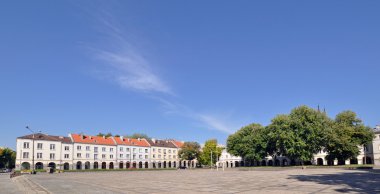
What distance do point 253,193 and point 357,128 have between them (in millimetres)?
77027

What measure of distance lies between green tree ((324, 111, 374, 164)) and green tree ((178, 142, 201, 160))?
185 feet

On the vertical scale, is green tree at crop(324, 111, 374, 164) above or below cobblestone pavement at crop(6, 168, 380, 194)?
above

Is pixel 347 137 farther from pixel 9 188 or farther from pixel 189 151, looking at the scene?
pixel 9 188

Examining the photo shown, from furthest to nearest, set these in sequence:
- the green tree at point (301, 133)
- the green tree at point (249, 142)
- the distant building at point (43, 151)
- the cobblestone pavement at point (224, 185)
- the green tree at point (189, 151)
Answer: the green tree at point (189, 151) < the green tree at point (249, 142) < the distant building at point (43, 151) < the green tree at point (301, 133) < the cobblestone pavement at point (224, 185)

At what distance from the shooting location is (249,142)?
333ft

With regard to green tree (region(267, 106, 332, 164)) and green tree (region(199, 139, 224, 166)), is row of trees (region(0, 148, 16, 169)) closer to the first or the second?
green tree (region(199, 139, 224, 166))

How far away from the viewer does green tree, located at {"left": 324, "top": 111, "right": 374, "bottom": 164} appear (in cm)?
8238

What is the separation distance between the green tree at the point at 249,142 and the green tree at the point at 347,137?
18334mm

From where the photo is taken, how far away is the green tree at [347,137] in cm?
8238

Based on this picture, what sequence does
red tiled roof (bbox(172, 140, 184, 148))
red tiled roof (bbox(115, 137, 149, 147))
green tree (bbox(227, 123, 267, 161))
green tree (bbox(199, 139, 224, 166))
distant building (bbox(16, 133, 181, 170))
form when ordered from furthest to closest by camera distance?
1. red tiled roof (bbox(172, 140, 184, 148))
2. green tree (bbox(199, 139, 224, 166))
3. red tiled roof (bbox(115, 137, 149, 147))
4. distant building (bbox(16, 133, 181, 170))
5. green tree (bbox(227, 123, 267, 161))

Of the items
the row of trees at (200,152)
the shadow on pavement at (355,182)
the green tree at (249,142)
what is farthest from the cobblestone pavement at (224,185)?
the row of trees at (200,152)

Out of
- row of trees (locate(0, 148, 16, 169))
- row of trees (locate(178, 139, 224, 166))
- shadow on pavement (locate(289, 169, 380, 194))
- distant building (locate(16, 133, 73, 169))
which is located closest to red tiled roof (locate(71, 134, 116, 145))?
distant building (locate(16, 133, 73, 169))

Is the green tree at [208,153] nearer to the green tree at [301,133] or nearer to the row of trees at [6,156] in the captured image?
the green tree at [301,133]

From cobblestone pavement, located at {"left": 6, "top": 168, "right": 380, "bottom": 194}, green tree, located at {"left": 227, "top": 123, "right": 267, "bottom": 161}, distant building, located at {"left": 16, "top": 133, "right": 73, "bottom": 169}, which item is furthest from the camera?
green tree, located at {"left": 227, "top": 123, "right": 267, "bottom": 161}
